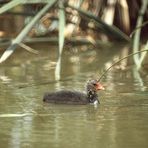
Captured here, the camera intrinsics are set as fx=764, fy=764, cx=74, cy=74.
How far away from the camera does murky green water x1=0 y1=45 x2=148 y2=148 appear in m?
5.47

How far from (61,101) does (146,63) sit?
2.95 meters

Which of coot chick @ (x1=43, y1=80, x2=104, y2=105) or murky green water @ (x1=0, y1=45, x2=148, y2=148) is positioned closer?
murky green water @ (x1=0, y1=45, x2=148, y2=148)

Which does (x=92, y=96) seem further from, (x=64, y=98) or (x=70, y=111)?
(x=70, y=111)

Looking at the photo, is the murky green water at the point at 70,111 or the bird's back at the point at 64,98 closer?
the murky green water at the point at 70,111

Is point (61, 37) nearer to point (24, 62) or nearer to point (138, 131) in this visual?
point (138, 131)

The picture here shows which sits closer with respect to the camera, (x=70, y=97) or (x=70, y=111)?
(x=70, y=111)

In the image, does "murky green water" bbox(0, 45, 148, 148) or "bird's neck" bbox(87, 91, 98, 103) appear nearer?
"murky green water" bbox(0, 45, 148, 148)

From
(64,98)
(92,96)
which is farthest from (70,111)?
(92,96)

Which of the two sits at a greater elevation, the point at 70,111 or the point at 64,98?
the point at 64,98

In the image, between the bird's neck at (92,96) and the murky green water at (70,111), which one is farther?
the bird's neck at (92,96)

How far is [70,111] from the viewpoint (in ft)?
21.5

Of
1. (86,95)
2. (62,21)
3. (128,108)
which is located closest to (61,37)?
(62,21)

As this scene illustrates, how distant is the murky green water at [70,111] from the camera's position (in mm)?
5469

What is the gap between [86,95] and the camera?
7.00 m
